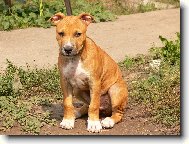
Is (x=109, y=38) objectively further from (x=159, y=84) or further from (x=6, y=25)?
(x=159, y=84)

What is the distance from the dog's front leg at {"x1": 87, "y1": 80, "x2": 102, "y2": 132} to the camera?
5734 millimetres

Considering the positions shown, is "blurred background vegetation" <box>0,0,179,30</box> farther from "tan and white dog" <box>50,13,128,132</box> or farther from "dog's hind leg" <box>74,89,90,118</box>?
"tan and white dog" <box>50,13,128,132</box>

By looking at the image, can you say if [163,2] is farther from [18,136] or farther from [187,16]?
[18,136]

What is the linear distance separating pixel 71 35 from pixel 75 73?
1.49 ft

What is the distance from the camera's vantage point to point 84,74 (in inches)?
224

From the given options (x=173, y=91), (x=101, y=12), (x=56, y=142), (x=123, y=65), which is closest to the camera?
(x=56, y=142)

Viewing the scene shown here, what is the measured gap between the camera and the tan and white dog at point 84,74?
218 inches

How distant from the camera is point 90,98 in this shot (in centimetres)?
590

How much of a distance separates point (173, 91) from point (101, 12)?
6.40 m

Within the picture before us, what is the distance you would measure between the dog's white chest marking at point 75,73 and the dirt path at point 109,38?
128 inches

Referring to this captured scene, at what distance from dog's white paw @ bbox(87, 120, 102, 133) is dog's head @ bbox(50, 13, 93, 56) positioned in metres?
0.83

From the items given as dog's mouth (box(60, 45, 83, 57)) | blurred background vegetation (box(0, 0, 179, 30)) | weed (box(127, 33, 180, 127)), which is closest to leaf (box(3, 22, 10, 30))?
blurred background vegetation (box(0, 0, 179, 30))

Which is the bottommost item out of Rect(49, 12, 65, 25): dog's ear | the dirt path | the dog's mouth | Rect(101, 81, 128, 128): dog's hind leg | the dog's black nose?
the dirt path

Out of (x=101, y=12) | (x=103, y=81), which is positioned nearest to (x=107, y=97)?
(x=103, y=81)
